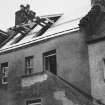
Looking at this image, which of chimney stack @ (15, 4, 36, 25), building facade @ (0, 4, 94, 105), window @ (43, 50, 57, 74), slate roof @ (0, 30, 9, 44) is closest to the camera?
building facade @ (0, 4, 94, 105)

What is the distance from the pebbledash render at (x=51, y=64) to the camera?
19.1 meters

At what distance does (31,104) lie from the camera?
69.8 ft

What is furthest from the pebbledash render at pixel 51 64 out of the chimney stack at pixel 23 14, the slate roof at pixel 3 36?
the chimney stack at pixel 23 14

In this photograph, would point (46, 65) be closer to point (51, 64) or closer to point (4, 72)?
point (51, 64)

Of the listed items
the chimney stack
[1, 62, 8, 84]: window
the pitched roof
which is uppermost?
the chimney stack

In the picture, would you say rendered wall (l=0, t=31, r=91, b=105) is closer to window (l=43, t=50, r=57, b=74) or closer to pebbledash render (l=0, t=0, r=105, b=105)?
pebbledash render (l=0, t=0, r=105, b=105)

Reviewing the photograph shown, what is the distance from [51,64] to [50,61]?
264mm

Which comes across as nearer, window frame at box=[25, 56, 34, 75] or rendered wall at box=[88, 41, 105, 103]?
rendered wall at box=[88, 41, 105, 103]

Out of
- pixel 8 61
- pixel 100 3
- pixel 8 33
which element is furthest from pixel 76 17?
pixel 8 33

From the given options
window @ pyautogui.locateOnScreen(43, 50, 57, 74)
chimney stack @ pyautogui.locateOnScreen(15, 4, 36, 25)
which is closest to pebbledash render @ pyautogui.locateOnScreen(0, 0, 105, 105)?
window @ pyautogui.locateOnScreen(43, 50, 57, 74)

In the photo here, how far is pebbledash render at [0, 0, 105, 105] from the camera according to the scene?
19.1 m

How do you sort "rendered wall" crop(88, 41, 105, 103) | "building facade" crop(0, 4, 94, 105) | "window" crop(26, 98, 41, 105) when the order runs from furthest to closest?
1. "window" crop(26, 98, 41, 105)
2. "building facade" crop(0, 4, 94, 105)
3. "rendered wall" crop(88, 41, 105, 103)

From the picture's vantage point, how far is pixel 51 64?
79.3 ft

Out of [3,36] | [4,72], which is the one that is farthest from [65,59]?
[3,36]
